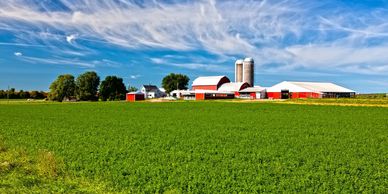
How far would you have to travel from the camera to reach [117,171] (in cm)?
1094

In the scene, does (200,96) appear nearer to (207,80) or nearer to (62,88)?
(207,80)

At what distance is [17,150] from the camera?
14891 mm

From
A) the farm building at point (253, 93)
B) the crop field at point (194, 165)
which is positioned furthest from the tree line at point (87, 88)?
the crop field at point (194, 165)

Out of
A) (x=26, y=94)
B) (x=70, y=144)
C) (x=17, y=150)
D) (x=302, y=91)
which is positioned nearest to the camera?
(x=17, y=150)

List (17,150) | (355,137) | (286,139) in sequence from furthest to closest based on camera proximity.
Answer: (355,137)
(286,139)
(17,150)

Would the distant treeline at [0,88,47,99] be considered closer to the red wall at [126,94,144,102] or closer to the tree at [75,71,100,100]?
the tree at [75,71,100,100]

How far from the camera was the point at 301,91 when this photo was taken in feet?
301

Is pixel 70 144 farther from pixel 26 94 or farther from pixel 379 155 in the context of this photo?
pixel 26 94

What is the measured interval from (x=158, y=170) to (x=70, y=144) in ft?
23.7

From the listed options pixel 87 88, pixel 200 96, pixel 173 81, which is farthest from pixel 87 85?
pixel 200 96

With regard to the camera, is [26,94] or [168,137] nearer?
[168,137]

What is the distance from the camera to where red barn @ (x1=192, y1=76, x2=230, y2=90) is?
116 meters

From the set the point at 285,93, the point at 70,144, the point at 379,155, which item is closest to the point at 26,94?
the point at 285,93

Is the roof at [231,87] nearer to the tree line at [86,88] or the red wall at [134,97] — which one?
the red wall at [134,97]
